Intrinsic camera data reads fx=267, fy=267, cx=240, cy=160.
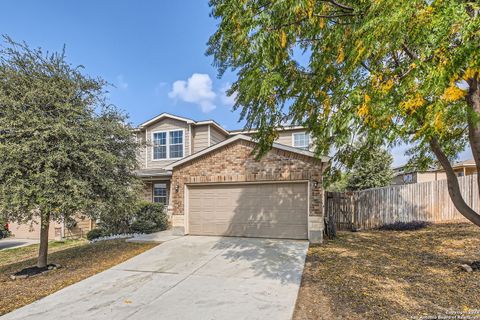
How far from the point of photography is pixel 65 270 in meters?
7.14

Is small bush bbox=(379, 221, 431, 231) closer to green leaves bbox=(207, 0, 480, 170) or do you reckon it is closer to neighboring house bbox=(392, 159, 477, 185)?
green leaves bbox=(207, 0, 480, 170)

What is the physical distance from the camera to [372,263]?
21.7ft

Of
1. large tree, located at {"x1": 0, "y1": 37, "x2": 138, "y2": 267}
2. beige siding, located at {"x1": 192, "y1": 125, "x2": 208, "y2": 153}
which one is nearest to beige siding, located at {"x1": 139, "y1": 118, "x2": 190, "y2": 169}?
beige siding, located at {"x1": 192, "y1": 125, "x2": 208, "y2": 153}

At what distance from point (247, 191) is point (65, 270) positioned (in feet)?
20.3

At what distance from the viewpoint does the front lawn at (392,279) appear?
13.8 feet

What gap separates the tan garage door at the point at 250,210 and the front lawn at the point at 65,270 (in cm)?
244

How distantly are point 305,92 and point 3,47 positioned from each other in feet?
24.2

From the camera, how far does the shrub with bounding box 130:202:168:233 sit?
12516 mm

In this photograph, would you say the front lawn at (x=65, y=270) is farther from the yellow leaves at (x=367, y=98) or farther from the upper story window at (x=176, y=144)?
the yellow leaves at (x=367, y=98)

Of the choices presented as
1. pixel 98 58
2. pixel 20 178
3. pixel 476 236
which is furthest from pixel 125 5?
pixel 476 236

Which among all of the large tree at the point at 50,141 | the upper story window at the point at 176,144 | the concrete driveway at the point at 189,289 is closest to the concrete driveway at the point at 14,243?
the upper story window at the point at 176,144

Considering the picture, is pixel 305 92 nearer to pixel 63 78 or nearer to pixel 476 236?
pixel 63 78

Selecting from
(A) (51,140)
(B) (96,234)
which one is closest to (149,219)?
(B) (96,234)

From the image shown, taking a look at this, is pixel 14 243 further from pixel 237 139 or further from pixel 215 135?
pixel 237 139
